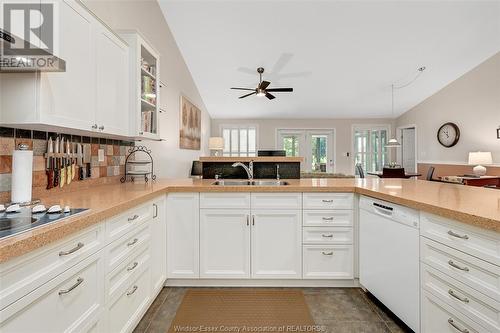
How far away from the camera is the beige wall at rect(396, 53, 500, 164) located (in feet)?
17.3

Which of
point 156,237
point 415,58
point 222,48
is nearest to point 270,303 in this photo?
point 156,237

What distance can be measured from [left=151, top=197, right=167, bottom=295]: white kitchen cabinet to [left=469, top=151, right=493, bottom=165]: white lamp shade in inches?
232

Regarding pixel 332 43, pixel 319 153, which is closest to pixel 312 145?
pixel 319 153

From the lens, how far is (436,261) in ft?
4.61

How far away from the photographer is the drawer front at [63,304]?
818mm

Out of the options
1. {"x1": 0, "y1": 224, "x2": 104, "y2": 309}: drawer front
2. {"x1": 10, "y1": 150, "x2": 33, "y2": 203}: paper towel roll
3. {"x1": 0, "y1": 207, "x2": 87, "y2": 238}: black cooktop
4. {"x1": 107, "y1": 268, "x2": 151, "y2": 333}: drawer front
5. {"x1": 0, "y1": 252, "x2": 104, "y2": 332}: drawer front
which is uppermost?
{"x1": 10, "y1": 150, "x2": 33, "y2": 203}: paper towel roll

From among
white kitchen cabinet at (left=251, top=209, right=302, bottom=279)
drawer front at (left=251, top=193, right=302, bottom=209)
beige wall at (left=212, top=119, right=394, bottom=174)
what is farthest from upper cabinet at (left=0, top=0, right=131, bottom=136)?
beige wall at (left=212, top=119, right=394, bottom=174)

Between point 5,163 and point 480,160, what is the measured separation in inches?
268

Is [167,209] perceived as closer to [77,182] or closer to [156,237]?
[156,237]

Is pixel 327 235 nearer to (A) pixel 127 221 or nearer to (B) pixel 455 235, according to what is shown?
(B) pixel 455 235

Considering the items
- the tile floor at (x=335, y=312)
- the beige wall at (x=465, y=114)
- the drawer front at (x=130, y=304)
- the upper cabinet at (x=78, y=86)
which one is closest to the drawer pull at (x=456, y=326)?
the tile floor at (x=335, y=312)

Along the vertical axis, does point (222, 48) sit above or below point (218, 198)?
above

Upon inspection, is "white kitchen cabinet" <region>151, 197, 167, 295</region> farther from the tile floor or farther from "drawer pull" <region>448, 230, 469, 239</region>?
"drawer pull" <region>448, 230, 469, 239</region>

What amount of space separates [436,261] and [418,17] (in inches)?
162
